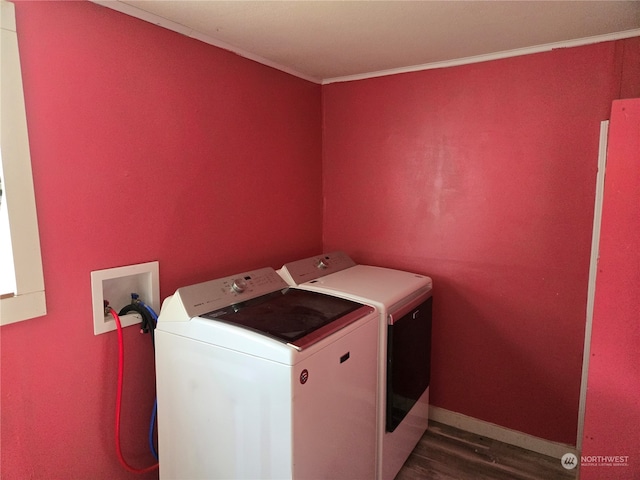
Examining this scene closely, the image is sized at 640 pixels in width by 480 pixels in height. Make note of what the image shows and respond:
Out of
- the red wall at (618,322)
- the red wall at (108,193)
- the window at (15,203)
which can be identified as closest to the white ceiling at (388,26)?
the red wall at (108,193)

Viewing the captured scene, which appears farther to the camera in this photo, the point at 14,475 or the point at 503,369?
the point at 503,369

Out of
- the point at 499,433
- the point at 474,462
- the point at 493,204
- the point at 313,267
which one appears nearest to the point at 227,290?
the point at 313,267

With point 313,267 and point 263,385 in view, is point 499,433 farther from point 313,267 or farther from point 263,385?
point 263,385

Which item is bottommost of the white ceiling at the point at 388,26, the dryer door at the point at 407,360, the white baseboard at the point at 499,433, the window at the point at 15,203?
the white baseboard at the point at 499,433

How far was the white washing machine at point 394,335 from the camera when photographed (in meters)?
1.85

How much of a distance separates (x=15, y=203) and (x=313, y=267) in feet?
4.43

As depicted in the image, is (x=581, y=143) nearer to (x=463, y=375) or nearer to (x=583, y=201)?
(x=583, y=201)

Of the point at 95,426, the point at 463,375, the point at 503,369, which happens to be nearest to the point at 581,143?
the point at 503,369

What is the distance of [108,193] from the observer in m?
1.57

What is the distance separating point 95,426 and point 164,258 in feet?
2.29

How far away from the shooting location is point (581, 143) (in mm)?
1987

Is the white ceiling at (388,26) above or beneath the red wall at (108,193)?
above

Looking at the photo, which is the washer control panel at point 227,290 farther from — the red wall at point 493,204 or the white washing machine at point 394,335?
the red wall at point 493,204

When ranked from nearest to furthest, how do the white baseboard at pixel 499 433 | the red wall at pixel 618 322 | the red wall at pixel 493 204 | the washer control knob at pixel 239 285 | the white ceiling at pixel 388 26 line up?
the red wall at pixel 618 322, the white ceiling at pixel 388 26, the washer control knob at pixel 239 285, the red wall at pixel 493 204, the white baseboard at pixel 499 433
